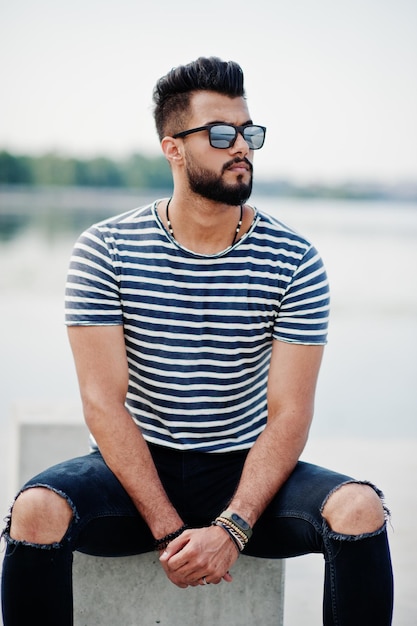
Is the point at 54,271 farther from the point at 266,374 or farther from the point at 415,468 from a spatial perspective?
the point at 266,374

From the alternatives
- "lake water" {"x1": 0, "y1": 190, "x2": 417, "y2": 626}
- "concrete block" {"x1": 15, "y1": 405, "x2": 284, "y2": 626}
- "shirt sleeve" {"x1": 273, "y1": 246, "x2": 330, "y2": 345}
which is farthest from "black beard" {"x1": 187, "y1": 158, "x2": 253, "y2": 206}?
"lake water" {"x1": 0, "y1": 190, "x2": 417, "y2": 626}

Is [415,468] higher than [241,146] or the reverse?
the reverse

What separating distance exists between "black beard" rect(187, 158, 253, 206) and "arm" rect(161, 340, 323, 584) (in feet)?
1.50

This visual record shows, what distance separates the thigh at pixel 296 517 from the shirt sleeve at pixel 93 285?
0.70m

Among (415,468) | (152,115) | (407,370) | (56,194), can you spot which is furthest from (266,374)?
(56,194)

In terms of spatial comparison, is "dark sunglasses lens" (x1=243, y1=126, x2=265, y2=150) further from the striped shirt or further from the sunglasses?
the striped shirt

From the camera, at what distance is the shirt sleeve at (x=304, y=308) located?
260 centimetres

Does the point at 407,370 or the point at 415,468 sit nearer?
the point at 415,468

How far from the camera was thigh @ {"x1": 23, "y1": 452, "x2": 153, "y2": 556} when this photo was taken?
228 centimetres

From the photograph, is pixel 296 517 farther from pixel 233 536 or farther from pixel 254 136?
pixel 254 136

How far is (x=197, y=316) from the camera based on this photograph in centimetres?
265

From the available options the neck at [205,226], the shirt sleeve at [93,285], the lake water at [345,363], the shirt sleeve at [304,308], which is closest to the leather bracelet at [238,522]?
the shirt sleeve at [304,308]

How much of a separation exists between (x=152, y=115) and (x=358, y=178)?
46.6 metres

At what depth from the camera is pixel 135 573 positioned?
8.55ft
